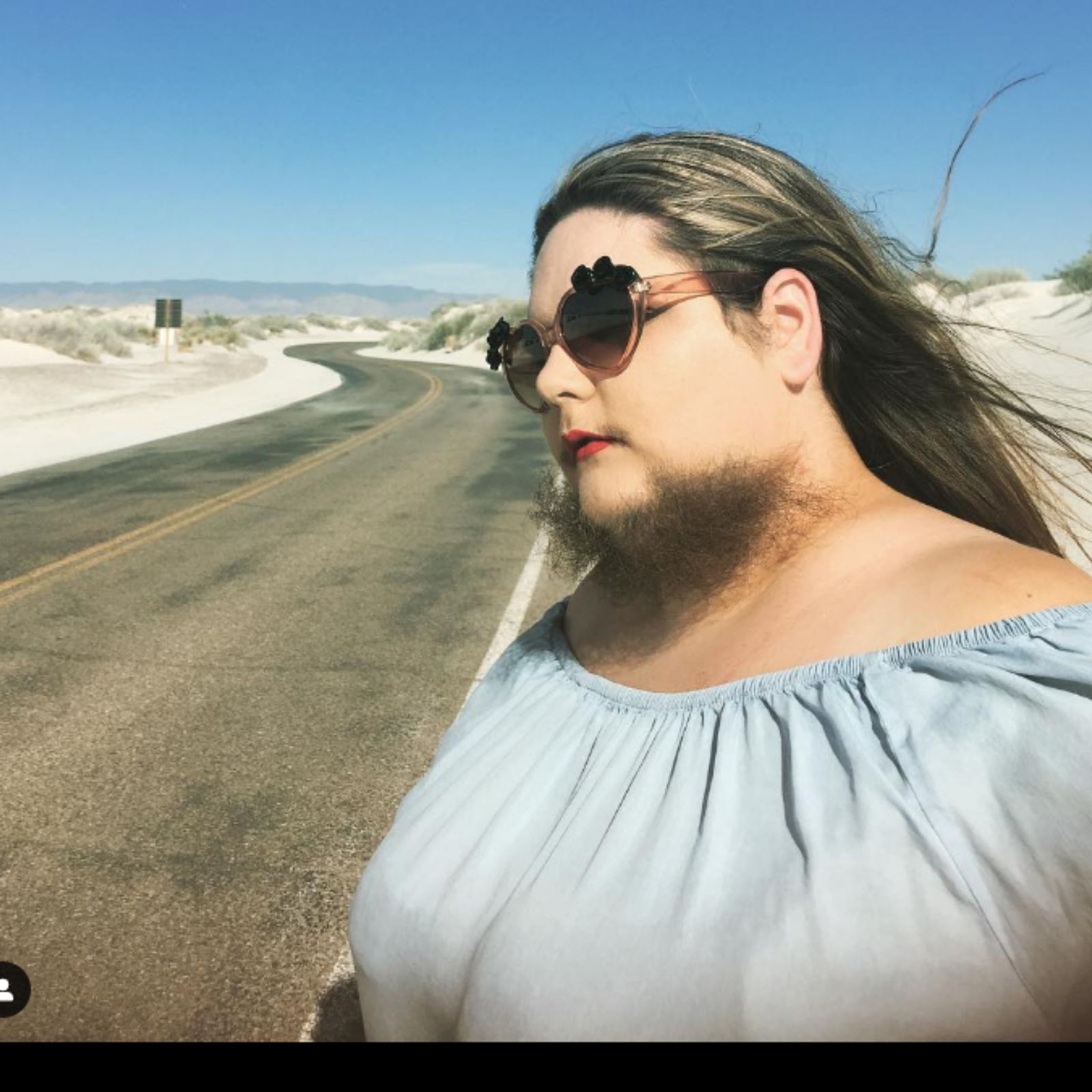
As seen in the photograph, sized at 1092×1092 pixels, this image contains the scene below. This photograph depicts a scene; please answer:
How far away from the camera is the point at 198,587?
846 cm

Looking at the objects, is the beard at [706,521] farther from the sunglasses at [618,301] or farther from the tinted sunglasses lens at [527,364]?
the tinted sunglasses lens at [527,364]

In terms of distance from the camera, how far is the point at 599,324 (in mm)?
1809

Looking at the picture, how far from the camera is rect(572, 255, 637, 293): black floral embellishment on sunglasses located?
1.80m

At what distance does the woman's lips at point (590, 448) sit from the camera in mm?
1823

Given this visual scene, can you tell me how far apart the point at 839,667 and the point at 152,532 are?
10.0 metres

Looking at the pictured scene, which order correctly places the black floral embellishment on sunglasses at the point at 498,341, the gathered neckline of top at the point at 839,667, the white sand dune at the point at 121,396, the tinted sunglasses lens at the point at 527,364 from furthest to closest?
the white sand dune at the point at 121,396 → the black floral embellishment on sunglasses at the point at 498,341 → the tinted sunglasses lens at the point at 527,364 → the gathered neckline of top at the point at 839,667

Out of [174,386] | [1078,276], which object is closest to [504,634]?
[174,386]

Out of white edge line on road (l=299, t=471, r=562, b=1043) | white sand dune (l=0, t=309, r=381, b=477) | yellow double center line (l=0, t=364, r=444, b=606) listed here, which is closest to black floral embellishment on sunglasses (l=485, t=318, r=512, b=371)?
white edge line on road (l=299, t=471, r=562, b=1043)

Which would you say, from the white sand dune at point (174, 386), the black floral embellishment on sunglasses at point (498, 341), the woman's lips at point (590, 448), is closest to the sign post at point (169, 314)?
the white sand dune at point (174, 386)

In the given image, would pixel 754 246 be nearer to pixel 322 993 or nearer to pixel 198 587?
pixel 322 993

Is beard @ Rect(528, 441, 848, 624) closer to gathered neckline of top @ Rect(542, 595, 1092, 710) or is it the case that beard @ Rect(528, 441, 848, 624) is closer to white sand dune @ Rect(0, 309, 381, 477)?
gathered neckline of top @ Rect(542, 595, 1092, 710)

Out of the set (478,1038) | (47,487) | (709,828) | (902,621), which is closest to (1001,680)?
(902,621)

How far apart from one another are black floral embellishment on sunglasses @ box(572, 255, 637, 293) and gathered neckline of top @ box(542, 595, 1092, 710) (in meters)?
0.66
